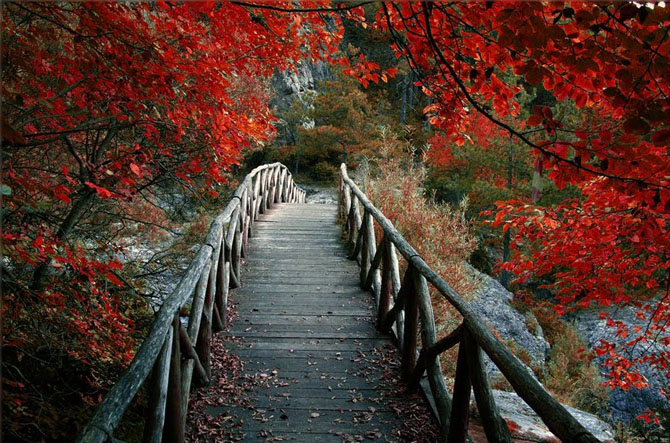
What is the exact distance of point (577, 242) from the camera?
4945 millimetres

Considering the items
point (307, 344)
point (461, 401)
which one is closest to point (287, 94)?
point (307, 344)

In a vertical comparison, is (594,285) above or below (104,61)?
below

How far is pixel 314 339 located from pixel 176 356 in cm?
207

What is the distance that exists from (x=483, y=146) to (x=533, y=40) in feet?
54.5

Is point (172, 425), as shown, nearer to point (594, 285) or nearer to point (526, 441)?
point (526, 441)

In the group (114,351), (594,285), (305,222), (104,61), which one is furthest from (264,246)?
(594,285)

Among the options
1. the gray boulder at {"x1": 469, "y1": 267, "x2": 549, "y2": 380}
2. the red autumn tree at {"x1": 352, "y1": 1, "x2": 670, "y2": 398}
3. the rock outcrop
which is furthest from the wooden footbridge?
the rock outcrop

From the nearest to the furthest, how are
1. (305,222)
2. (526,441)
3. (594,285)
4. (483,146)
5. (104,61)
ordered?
(526,441) < (104,61) < (594,285) < (305,222) < (483,146)

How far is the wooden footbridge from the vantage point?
2.43 meters

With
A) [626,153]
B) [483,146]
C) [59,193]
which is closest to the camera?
[626,153]

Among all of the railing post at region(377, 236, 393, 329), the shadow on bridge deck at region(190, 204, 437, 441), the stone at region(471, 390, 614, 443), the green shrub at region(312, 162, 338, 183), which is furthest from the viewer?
the green shrub at region(312, 162, 338, 183)

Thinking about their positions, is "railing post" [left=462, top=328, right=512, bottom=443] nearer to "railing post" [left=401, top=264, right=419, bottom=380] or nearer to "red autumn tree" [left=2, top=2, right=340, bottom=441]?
"railing post" [left=401, top=264, right=419, bottom=380]

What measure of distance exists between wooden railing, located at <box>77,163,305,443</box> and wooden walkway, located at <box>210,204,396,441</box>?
432 mm

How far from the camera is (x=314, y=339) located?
4.77m
